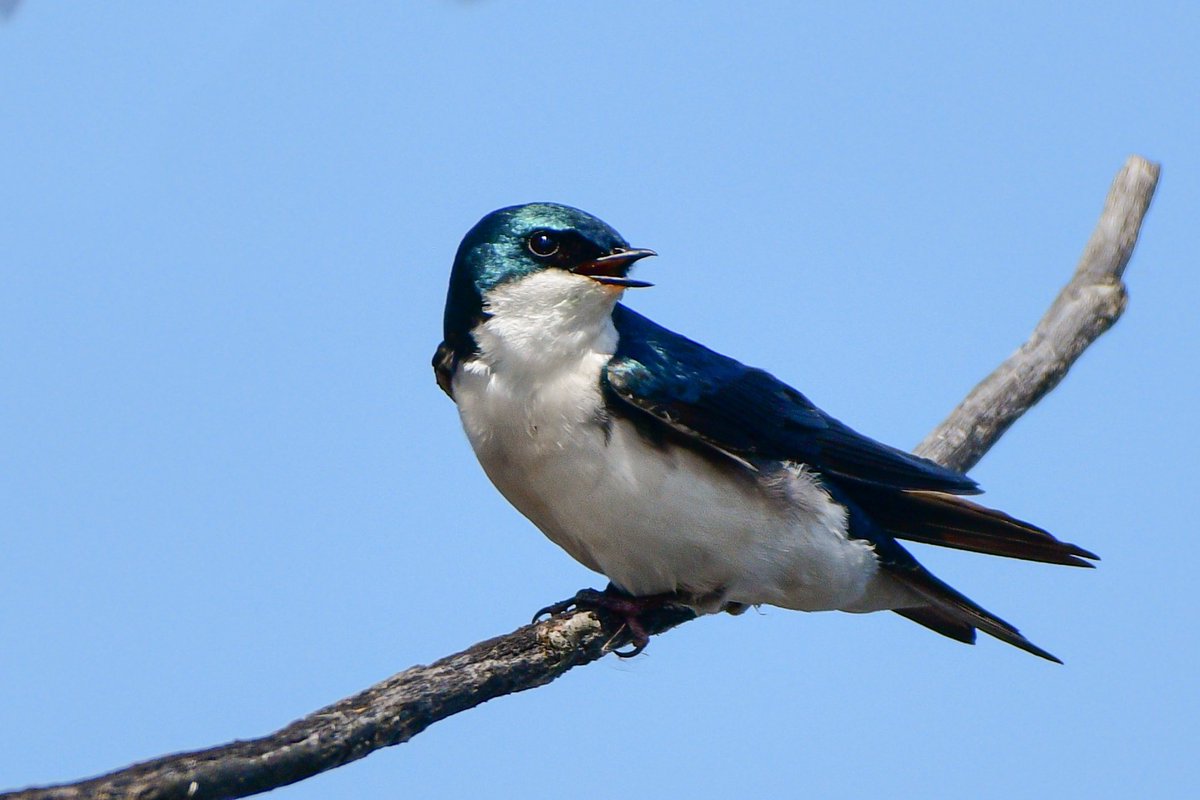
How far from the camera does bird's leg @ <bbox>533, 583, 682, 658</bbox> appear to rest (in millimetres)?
2994

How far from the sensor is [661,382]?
286 centimetres

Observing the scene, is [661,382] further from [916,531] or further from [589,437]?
[916,531]

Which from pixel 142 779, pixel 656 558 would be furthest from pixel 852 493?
pixel 142 779

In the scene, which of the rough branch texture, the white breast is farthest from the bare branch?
the white breast

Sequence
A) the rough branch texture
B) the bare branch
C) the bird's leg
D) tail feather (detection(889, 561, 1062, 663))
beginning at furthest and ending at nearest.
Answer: the bare branch
tail feather (detection(889, 561, 1062, 663))
the bird's leg
the rough branch texture

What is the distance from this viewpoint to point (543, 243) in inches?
112

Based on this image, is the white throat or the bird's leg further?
the bird's leg

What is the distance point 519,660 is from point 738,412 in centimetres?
73

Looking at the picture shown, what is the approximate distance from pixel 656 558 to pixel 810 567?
1.19 ft

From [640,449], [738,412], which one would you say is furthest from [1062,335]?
[640,449]

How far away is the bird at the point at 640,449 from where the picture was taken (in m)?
2.82

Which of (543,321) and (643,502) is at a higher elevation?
(543,321)

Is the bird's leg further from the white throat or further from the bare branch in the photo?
the bare branch

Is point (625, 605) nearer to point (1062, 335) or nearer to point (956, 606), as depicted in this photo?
point (956, 606)
